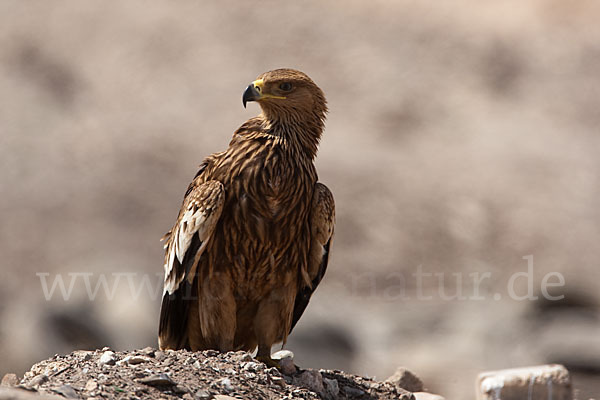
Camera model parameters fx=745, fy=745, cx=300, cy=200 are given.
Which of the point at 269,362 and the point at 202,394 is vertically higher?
the point at 269,362

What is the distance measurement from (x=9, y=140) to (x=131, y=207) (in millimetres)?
2489

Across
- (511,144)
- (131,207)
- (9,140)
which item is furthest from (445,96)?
(9,140)

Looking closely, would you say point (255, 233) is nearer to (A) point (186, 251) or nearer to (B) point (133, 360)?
(A) point (186, 251)

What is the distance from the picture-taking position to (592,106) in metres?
10.8

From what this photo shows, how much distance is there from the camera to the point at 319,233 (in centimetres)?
475

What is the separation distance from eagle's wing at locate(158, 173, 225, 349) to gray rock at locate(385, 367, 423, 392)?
2176mm

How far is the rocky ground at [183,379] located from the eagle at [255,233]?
36cm

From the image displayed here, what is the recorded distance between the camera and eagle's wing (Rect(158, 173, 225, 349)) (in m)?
4.46

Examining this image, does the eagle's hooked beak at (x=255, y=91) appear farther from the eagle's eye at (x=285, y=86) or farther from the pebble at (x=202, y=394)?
the pebble at (x=202, y=394)

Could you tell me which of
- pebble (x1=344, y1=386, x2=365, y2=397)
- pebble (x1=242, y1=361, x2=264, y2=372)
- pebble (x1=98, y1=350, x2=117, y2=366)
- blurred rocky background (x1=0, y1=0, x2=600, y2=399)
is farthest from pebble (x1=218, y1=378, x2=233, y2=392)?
blurred rocky background (x1=0, y1=0, x2=600, y2=399)

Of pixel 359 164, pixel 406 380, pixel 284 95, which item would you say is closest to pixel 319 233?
pixel 284 95

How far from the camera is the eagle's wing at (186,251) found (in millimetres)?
4465

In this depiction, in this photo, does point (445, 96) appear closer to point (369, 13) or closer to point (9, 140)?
point (369, 13)

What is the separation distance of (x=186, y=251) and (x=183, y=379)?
3.07 feet
